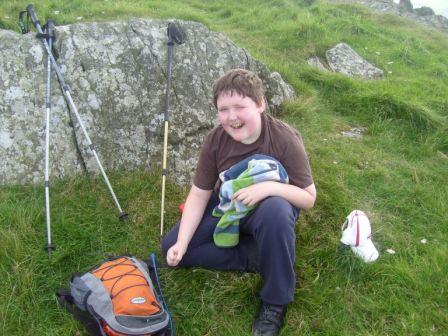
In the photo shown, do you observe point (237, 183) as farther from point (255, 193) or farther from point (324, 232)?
point (324, 232)

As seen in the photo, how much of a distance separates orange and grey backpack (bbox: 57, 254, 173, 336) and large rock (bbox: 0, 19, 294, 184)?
1838mm

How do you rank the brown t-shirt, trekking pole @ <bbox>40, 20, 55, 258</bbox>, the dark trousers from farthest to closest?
trekking pole @ <bbox>40, 20, 55, 258</bbox> < the brown t-shirt < the dark trousers

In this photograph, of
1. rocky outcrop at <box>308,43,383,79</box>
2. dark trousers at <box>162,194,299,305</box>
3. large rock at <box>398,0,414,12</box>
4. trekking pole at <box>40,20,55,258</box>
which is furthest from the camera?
large rock at <box>398,0,414,12</box>

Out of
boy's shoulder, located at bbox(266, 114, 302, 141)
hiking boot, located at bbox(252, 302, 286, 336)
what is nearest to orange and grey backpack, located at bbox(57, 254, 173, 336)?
hiking boot, located at bbox(252, 302, 286, 336)

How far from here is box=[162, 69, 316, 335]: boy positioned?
331 centimetres

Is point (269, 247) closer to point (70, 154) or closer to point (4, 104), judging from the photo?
point (70, 154)

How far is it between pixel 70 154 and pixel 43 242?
122 cm

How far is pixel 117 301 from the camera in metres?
3.24

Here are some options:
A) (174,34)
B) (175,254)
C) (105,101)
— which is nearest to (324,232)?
(175,254)

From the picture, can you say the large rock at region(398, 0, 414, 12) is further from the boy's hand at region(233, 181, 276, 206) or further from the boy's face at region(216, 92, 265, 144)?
the boy's hand at region(233, 181, 276, 206)

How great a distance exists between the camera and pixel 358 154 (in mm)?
6043

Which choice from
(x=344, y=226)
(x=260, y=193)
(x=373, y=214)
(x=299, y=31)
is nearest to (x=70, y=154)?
(x=260, y=193)

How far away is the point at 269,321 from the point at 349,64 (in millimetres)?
7338

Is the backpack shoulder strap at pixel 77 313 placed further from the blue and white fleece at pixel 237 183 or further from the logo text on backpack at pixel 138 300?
the blue and white fleece at pixel 237 183
